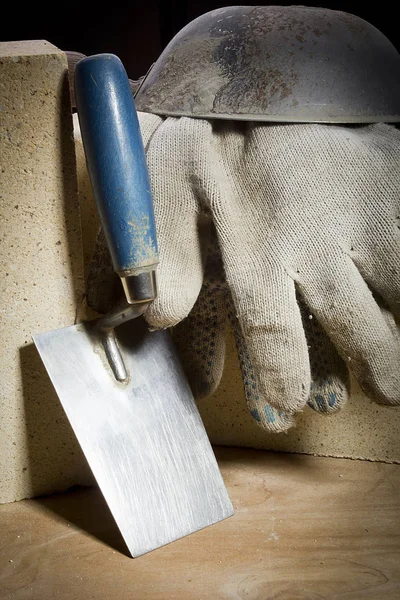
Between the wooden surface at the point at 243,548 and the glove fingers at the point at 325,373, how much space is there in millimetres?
111

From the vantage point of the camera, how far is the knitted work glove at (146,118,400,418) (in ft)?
1.91

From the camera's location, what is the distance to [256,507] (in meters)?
0.71

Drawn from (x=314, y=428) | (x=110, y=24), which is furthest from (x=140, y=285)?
(x=110, y=24)

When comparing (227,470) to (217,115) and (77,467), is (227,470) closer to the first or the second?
(77,467)

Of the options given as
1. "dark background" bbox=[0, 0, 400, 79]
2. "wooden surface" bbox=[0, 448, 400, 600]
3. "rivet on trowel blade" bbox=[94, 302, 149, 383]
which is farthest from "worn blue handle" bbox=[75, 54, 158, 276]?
"dark background" bbox=[0, 0, 400, 79]

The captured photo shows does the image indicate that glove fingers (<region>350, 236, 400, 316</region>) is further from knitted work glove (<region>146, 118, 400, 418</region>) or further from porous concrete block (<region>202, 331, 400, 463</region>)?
porous concrete block (<region>202, 331, 400, 463</region>)

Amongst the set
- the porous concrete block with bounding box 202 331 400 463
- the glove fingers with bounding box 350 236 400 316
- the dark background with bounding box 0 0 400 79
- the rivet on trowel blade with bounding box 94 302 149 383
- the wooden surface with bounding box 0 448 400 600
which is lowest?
the porous concrete block with bounding box 202 331 400 463

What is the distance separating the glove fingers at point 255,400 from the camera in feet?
2.34

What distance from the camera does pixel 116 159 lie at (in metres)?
0.56

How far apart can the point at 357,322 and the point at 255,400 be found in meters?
0.19

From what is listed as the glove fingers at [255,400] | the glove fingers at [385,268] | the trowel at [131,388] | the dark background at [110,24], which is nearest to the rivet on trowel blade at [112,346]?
the trowel at [131,388]

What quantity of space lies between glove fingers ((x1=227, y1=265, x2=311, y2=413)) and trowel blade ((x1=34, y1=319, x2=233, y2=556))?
14cm

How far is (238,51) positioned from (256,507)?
1.47ft

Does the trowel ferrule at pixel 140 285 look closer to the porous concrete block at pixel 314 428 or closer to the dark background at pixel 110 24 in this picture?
the porous concrete block at pixel 314 428
